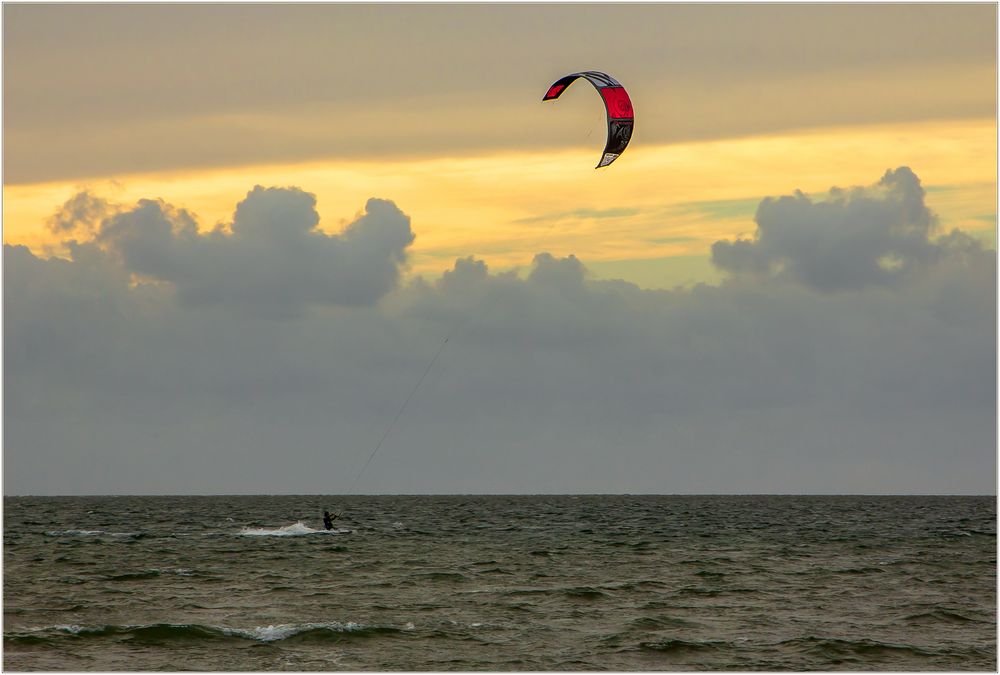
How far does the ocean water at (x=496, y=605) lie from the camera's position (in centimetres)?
2909

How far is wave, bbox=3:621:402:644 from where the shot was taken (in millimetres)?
30734

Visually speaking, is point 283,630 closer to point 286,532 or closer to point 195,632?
point 195,632

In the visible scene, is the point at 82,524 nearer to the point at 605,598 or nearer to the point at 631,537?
the point at 631,537

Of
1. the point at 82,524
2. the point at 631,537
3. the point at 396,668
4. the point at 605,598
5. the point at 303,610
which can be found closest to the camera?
the point at 396,668

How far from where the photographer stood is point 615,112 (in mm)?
35344

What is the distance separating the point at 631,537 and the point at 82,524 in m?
44.3

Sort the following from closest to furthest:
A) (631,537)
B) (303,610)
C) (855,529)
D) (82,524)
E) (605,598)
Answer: (303,610), (605,598), (631,537), (855,529), (82,524)

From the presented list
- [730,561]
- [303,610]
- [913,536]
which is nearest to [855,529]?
[913,536]

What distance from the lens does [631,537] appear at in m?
69.5

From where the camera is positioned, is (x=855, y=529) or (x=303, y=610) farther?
(x=855, y=529)

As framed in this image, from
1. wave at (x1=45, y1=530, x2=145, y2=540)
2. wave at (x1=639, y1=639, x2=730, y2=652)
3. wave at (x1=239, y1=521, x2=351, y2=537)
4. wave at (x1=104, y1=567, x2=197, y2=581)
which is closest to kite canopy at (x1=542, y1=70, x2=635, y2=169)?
wave at (x1=639, y1=639, x2=730, y2=652)

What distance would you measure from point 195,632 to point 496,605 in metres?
9.82

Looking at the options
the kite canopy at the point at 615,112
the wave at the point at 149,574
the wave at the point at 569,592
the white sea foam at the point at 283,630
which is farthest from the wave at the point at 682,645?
the wave at the point at 149,574

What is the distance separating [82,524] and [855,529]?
5732cm
